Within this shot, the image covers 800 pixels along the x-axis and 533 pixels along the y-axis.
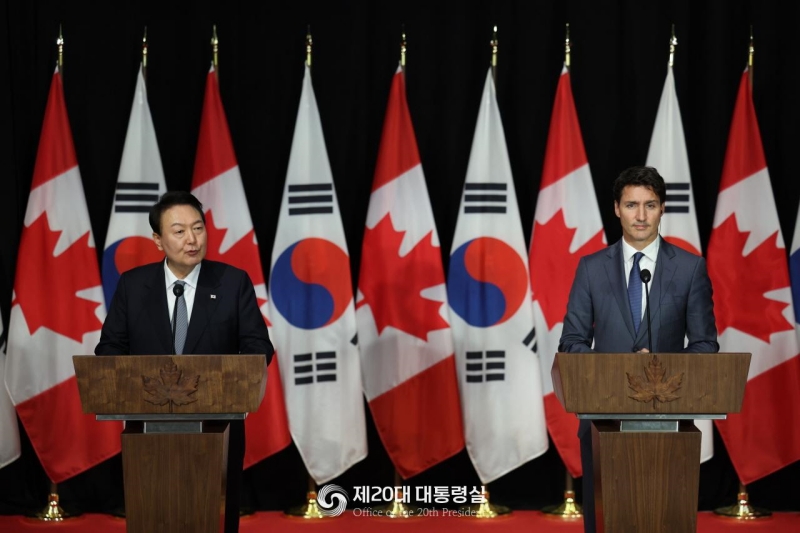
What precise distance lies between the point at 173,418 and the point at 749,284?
3398 mm

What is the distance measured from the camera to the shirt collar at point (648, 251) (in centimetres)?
372

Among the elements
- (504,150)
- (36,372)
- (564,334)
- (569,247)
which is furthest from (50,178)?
(564,334)

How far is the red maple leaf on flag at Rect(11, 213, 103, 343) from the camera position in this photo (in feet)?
18.2

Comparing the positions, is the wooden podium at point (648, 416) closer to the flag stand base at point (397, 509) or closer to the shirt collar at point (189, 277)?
the shirt collar at point (189, 277)

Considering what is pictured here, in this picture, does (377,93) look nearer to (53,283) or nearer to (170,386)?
(53,283)

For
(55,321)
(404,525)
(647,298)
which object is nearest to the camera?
(647,298)

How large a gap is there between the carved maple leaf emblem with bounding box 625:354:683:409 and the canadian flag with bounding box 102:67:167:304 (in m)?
3.14

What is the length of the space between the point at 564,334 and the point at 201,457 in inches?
51.6

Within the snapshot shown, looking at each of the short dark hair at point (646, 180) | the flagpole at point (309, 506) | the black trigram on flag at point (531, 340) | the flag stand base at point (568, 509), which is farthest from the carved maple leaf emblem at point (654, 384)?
the flagpole at point (309, 506)

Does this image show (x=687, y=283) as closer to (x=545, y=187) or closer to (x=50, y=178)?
(x=545, y=187)

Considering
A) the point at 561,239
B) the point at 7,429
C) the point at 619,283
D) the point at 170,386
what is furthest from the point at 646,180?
the point at 7,429

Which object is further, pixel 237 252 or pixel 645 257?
pixel 237 252

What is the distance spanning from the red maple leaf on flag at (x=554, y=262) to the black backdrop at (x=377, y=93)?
14.8 inches

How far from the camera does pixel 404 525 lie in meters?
5.44
